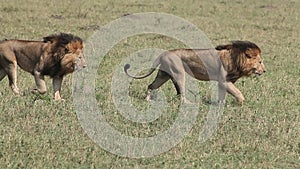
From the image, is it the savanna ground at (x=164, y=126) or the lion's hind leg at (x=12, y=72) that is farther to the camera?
the lion's hind leg at (x=12, y=72)

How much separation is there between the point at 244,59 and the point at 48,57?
2.70 meters

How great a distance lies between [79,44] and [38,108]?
1.27 metres

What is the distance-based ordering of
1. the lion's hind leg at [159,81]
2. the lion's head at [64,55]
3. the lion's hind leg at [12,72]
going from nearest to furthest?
the lion's head at [64,55] → the lion's hind leg at [12,72] → the lion's hind leg at [159,81]

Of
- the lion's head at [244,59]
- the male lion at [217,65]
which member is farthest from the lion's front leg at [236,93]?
the lion's head at [244,59]

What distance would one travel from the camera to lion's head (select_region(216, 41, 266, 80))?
8.86 metres

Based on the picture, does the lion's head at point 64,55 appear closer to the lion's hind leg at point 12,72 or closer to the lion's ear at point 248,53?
the lion's hind leg at point 12,72

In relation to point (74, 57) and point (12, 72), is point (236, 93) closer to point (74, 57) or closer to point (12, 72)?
point (74, 57)

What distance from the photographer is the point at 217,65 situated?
9008mm

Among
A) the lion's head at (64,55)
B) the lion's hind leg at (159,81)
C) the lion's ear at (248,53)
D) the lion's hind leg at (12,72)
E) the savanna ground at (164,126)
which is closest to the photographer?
the savanna ground at (164,126)

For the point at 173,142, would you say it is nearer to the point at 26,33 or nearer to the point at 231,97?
the point at 231,97

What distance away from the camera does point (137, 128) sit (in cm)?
691

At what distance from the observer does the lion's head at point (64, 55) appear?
8219mm

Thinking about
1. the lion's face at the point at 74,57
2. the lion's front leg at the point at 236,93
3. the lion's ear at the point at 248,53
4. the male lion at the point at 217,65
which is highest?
the lion's face at the point at 74,57

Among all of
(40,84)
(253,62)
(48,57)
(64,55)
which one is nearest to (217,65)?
(253,62)
